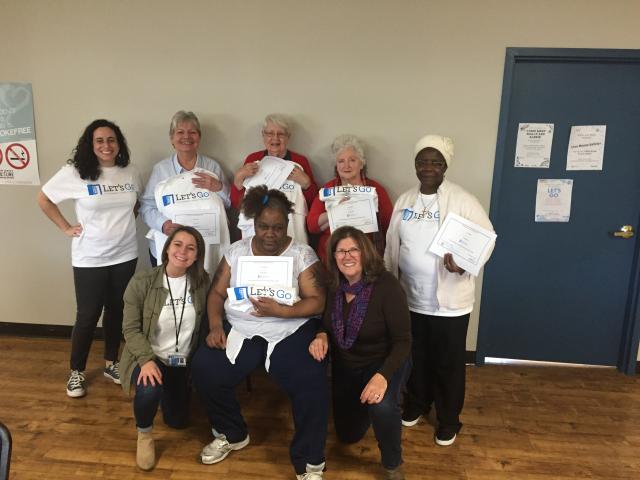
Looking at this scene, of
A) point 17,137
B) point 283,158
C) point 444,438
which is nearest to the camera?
point 444,438

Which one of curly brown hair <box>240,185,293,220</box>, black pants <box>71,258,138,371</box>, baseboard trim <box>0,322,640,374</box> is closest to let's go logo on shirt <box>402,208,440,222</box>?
curly brown hair <box>240,185,293,220</box>

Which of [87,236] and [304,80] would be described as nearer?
[87,236]

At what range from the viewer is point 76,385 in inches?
107

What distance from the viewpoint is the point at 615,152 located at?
2.92 m

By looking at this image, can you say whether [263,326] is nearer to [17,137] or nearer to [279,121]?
[279,121]

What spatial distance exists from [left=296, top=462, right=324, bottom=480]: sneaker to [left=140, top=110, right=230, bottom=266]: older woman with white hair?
1.53m

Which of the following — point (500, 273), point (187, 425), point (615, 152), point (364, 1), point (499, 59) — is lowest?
point (187, 425)

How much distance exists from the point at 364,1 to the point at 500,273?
204cm

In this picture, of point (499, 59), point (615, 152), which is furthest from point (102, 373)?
point (615, 152)

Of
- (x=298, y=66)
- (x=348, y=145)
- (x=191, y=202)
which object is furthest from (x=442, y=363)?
(x=298, y=66)

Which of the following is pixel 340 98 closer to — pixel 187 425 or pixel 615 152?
pixel 615 152

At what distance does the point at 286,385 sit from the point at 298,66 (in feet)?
6.60

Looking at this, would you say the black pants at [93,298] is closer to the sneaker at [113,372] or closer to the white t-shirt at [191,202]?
the sneaker at [113,372]

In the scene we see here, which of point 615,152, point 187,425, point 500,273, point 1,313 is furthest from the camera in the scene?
point 1,313
